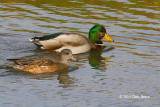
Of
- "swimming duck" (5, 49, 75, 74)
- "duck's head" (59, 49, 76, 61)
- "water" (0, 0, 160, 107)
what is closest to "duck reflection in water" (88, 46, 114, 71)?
"water" (0, 0, 160, 107)

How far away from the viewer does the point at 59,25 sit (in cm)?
1808

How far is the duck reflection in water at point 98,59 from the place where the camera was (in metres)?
13.6

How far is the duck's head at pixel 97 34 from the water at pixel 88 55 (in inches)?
14.8

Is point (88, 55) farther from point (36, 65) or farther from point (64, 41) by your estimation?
point (36, 65)

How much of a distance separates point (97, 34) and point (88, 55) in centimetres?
138

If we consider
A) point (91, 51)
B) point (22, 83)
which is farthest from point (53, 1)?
point (22, 83)

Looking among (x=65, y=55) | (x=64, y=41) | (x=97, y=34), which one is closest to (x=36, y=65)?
(x=65, y=55)

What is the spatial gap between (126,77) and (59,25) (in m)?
6.50

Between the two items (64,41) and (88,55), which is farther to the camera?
(64,41)

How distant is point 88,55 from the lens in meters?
15.3

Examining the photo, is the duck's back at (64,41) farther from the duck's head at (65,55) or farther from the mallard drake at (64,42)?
the duck's head at (65,55)

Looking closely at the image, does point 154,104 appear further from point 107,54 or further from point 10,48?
point 10,48

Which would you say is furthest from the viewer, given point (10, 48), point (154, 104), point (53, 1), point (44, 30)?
point (53, 1)

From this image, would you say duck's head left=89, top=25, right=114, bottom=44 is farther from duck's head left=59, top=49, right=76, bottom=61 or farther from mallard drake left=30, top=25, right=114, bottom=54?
duck's head left=59, top=49, right=76, bottom=61
